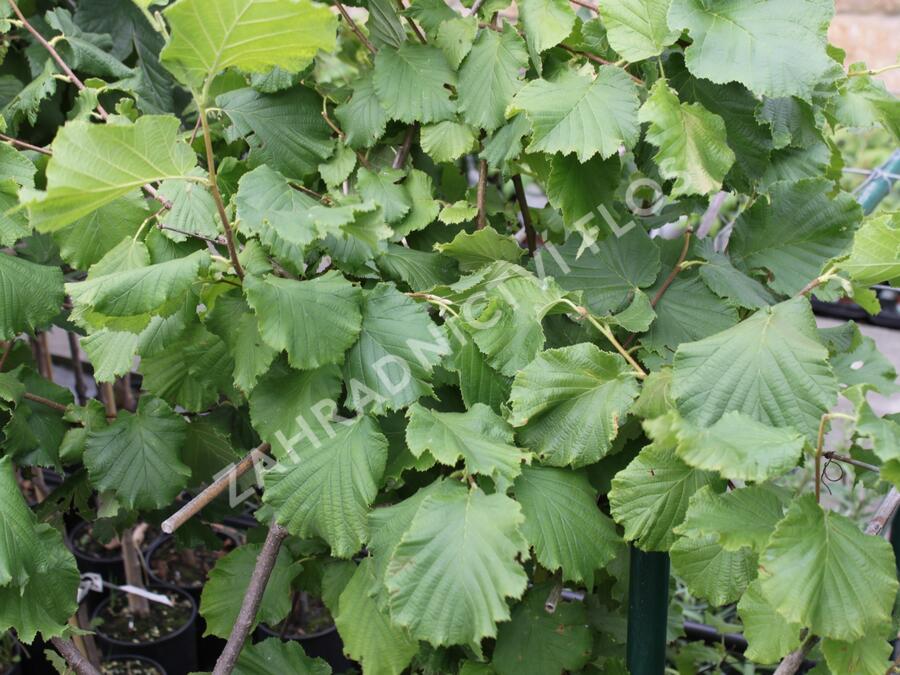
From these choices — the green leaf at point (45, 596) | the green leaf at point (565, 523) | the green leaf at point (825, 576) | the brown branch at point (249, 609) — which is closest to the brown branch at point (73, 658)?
the green leaf at point (45, 596)

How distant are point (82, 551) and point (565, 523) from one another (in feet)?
5.13

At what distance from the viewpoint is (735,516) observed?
73cm

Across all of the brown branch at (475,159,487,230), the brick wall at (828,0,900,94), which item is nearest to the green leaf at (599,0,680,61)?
the brown branch at (475,159,487,230)

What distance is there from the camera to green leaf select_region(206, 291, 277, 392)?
0.85 meters

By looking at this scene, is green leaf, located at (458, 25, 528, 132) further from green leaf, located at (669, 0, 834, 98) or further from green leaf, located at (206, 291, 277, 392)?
green leaf, located at (206, 291, 277, 392)

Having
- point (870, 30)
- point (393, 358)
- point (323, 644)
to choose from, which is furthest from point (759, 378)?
point (870, 30)

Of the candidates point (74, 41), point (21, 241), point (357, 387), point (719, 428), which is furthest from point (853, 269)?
point (21, 241)

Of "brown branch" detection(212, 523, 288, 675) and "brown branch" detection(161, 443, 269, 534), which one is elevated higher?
"brown branch" detection(161, 443, 269, 534)

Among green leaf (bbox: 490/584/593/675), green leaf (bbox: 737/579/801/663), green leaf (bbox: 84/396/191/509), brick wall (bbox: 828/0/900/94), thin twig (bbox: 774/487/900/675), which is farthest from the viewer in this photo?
brick wall (bbox: 828/0/900/94)

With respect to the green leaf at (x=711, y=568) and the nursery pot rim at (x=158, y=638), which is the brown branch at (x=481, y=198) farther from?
the nursery pot rim at (x=158, y=638)

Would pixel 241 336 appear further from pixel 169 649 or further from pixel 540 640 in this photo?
pixel 169 649

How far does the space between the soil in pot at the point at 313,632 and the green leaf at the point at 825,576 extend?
120 cm

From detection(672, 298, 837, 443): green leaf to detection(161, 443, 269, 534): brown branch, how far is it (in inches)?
18.0

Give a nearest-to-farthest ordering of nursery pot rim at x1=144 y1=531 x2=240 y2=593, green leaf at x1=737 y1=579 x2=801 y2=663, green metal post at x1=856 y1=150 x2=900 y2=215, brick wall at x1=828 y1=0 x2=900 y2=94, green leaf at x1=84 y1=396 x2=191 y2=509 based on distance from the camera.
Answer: green leaf at x1=737 y1=579 x2=801 y2=663, green leaf at x1=84 y1=396 x2=191 y2=509, green metal post at x1=856 y1=150 x2=900 y2=215, nursery pot rim at x1=144 y1=531 x2=240 y2=593, brick wall at x1=828 y1=0 x2=900 y2=94
